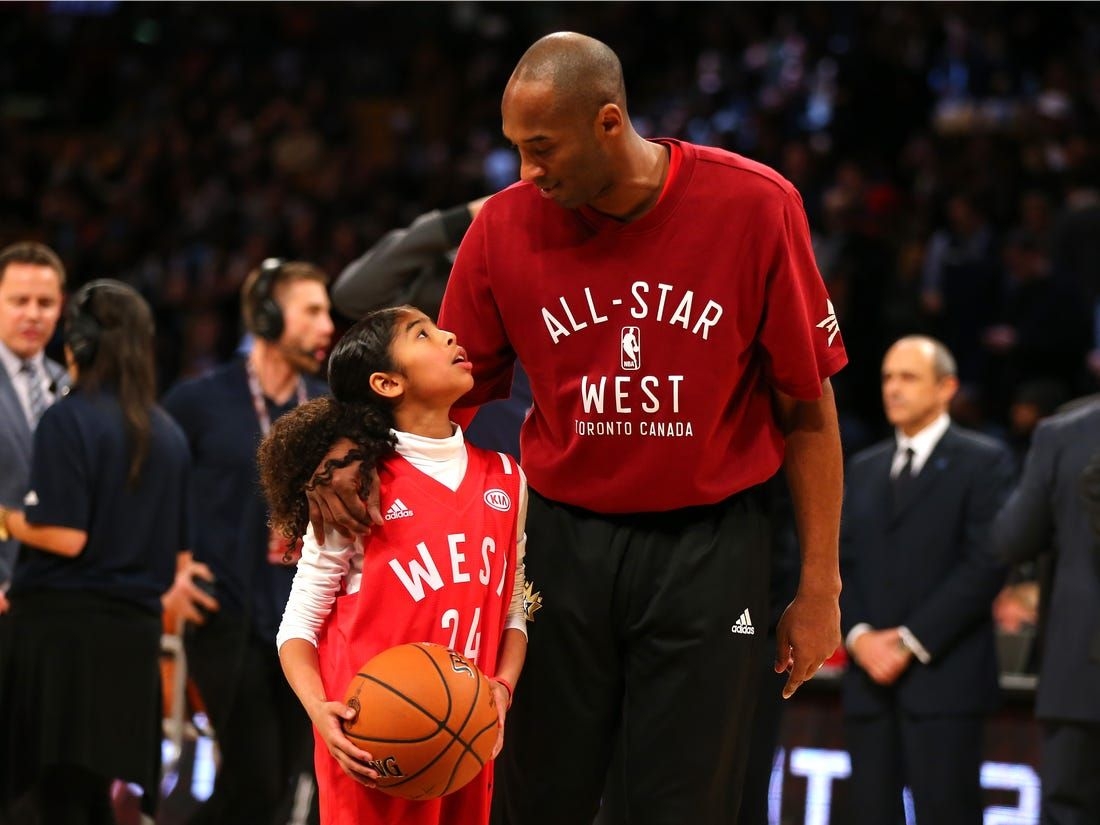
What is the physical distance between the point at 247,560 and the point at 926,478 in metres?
2.58

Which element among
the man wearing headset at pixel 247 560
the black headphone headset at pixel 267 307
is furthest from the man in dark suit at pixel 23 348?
the black headphone headset at pixel 267 307

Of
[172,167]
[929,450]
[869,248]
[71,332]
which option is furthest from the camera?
[172,167]

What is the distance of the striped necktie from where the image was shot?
5.55 m

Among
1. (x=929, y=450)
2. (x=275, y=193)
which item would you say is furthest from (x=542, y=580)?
(x=275, y=193)

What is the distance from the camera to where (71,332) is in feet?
17.2

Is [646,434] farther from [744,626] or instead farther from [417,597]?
[417,597]

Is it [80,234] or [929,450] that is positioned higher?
[80,234]

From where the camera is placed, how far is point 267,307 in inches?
235

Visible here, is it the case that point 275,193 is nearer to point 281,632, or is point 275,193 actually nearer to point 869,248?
point 869,248

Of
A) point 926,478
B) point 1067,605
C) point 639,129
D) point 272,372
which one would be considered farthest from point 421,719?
point 639,129

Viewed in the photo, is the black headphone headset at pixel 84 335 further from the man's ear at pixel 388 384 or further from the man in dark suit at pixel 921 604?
the man in dark suit at pixel 921 604

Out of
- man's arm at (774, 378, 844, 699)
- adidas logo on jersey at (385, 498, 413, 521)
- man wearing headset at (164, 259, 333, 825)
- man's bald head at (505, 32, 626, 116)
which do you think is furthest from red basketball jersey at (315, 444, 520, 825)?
man wearing headset at (164, 259, 333, 825)

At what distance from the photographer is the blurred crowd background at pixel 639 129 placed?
1055cm

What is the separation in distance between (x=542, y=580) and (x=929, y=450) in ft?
11.2
